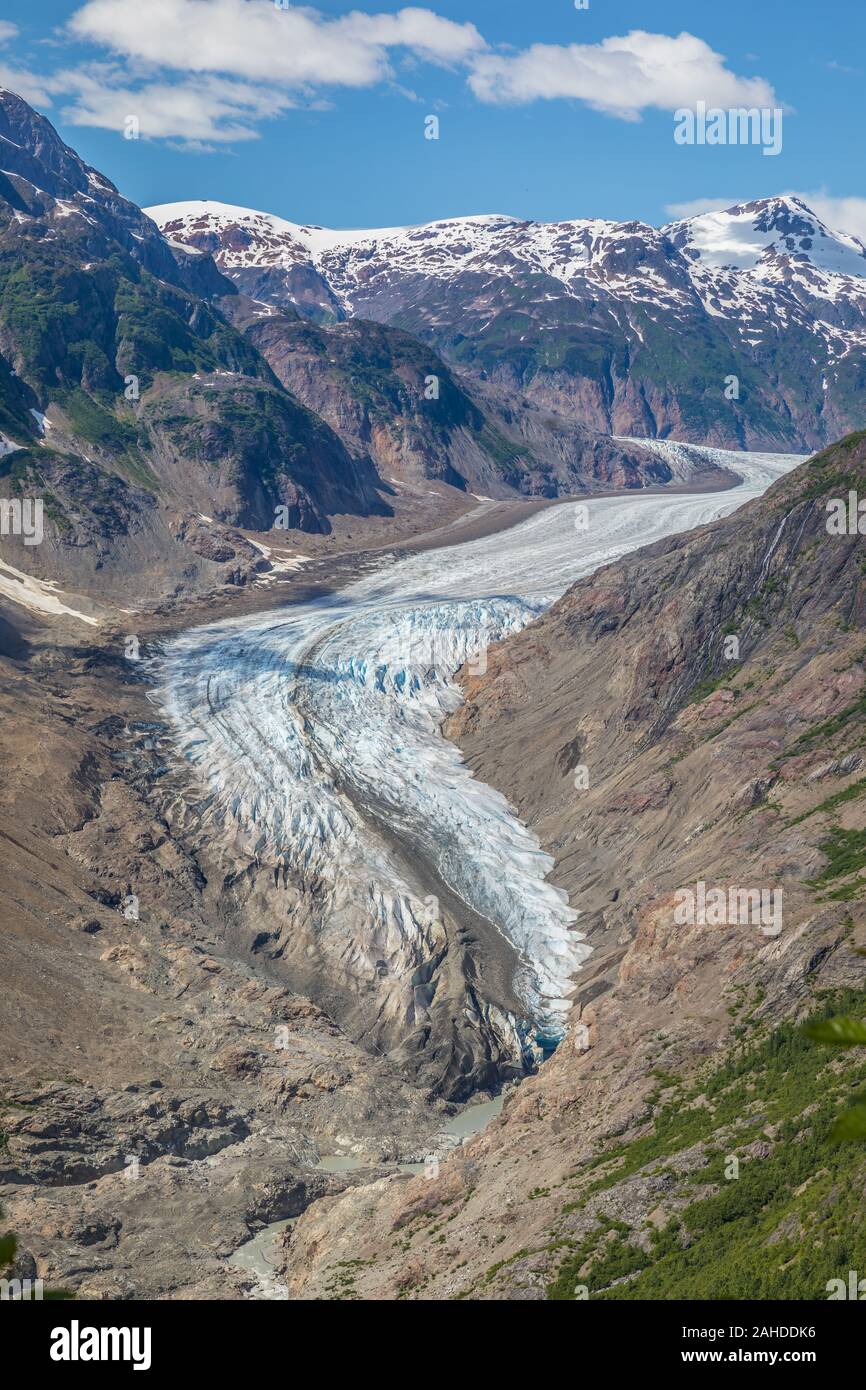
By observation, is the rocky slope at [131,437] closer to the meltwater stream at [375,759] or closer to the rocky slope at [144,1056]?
the meltwater stream at [375,759]

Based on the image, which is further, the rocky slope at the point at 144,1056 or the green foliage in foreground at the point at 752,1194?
the rocky slope at the point at 144,1056

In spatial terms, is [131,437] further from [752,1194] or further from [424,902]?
[752,1194]

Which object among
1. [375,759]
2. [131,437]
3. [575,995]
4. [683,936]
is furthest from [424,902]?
[131,437]

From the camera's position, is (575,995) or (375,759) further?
(375,759)

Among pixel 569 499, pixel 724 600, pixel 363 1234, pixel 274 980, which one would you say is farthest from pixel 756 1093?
pixel 569 499

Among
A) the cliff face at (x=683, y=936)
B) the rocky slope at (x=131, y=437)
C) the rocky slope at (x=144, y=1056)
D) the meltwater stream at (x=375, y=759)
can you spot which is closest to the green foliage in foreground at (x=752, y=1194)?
the cliff face at (x=683, y=936)

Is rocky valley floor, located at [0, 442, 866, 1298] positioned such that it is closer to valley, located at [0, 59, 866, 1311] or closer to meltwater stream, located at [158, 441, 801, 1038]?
valley, located at [0, 59, 866, 1311]
